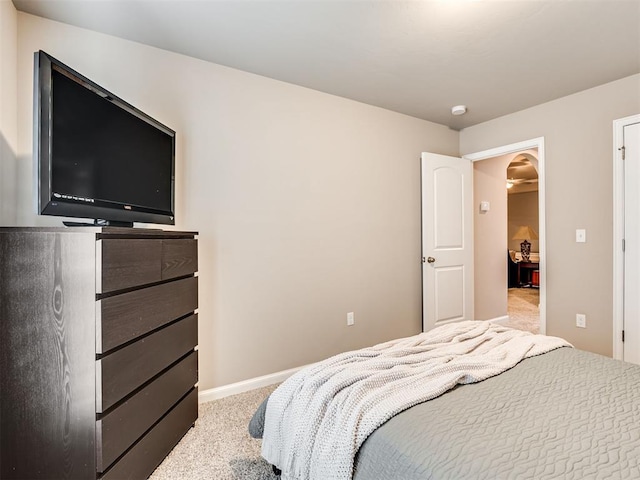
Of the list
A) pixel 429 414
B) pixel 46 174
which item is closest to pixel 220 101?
pixel 46 174

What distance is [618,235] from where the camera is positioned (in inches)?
107

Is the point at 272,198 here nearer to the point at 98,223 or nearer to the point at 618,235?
the point at 98,223

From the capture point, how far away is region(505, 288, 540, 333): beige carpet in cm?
423

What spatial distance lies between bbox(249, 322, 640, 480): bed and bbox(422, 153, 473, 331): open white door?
2125 millimetres

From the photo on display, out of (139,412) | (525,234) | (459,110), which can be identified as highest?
(459,110)

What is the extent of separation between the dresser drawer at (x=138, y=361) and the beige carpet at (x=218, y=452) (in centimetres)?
50

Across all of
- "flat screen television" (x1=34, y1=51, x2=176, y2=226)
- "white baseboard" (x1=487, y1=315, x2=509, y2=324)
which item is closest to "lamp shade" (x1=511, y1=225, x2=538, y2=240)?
"white baseboard" (x1=487, y1=315, x2=509, y2=324)

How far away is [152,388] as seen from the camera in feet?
5.33

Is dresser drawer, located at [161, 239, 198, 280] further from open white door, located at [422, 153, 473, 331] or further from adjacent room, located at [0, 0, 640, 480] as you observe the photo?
open white door, located at [422, 153, 473, 331]

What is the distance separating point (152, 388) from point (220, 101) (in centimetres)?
193

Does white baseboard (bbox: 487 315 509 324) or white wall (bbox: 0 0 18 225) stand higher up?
white wall (bbox: 0 0 18 225)

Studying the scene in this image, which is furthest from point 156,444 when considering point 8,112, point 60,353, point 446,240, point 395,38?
point 446,240

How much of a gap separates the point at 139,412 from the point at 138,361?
0.78ft

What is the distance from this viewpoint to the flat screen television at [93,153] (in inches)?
50.9
